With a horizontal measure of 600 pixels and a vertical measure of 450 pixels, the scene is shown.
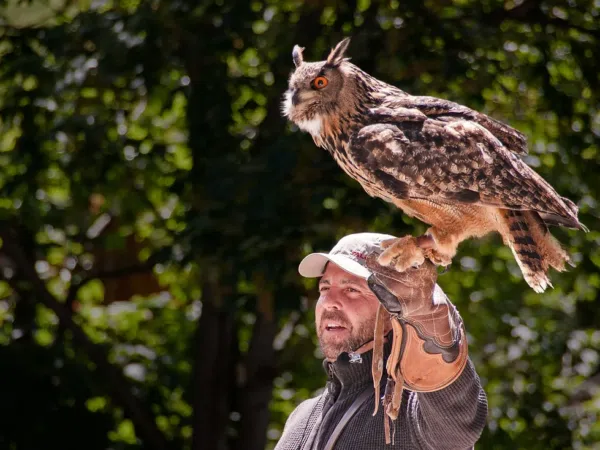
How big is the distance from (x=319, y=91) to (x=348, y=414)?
0.94 m

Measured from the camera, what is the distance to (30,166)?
5246 mm

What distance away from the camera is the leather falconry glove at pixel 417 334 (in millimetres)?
2396

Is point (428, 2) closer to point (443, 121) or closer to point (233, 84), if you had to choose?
point (233, 84)

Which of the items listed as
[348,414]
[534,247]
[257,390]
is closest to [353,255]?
[348,414]

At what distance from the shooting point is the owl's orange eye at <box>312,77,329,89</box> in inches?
100

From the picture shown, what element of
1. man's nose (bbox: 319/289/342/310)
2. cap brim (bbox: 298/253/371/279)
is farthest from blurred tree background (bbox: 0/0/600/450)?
man's nose (bbox: 319/289/342/310)

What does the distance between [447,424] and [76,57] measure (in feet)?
11.5

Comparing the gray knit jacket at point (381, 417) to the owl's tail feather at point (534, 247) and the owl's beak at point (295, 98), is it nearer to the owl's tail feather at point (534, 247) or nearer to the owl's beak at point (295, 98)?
the owl's tail feather at point (534, 247)

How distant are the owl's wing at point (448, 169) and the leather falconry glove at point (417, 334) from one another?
20 centimetres

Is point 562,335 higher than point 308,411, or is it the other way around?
point 308,411

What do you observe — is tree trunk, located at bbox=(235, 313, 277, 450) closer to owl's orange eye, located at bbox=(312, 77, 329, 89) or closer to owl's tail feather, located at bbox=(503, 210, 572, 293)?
owl's orange eye, located at bbox=(312, 77, 329, 89)

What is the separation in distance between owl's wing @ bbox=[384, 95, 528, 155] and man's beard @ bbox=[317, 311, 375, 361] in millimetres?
712

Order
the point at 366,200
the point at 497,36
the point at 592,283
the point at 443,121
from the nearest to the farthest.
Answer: the point at 443,121, the point at 366,200, the point at 497,36, the point at 592,283

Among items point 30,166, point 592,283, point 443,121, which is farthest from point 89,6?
point 443,121
